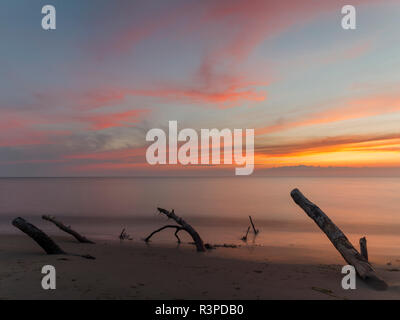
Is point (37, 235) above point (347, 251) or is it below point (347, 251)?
above

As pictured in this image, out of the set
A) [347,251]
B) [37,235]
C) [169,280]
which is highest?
[37,235]

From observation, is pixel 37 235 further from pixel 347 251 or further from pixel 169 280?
pixel 347 251

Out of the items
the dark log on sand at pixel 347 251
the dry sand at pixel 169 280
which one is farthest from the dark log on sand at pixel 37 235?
the dark log on sand at pixel 347 251

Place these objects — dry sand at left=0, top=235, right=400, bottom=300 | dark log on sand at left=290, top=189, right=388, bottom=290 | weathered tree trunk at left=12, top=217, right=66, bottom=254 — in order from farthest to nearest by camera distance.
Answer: weathered tree trunk at left=12, top=217, right=66, bottom=254, dark log on sand at left=290, top=189, right=388, bottom=290, dry sand at left=0, top=235, right=400, bottom=300

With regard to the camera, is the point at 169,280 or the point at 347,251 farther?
the point at 347,251

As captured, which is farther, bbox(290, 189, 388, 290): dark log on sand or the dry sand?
bbox(290, 189, 388, 290): dark log on sand

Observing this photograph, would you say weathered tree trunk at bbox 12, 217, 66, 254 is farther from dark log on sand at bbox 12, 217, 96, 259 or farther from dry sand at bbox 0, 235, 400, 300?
dry sand at bbox 0, 235, 400, 300

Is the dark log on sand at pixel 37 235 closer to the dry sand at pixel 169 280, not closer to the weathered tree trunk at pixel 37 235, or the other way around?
→ the weathered tree trunk at pixel 37 235

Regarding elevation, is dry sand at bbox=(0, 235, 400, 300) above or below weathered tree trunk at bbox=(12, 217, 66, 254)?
below

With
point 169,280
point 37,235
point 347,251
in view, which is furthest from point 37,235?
point 347,251

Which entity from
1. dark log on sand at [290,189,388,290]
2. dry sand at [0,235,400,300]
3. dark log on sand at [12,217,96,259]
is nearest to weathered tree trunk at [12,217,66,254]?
dark log on sand at [12,217,96,259]
